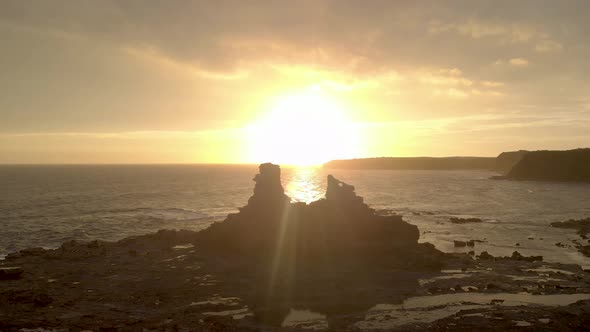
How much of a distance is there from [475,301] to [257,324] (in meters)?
17.3

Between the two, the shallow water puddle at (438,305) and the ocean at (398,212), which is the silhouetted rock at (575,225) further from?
the shallow water puddle at (438,305)

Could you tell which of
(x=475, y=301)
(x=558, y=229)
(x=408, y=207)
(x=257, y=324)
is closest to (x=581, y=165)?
(x=408, y=207)

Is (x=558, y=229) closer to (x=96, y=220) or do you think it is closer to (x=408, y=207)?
(x=408, y=207)

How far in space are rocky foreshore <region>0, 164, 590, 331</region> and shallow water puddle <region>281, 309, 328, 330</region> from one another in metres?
0.14

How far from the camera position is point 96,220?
88312mm

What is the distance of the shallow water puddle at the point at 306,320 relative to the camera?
30.4 meters

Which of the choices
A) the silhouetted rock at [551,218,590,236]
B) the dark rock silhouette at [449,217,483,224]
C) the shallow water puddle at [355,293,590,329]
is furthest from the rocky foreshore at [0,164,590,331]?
the dark rock silhouette at [449,217,483,224]

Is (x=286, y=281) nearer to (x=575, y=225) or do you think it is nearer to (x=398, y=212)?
(x=575, y=225)

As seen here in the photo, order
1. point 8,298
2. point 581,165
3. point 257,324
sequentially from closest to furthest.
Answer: point 257,324
point 8,298
point 581,165

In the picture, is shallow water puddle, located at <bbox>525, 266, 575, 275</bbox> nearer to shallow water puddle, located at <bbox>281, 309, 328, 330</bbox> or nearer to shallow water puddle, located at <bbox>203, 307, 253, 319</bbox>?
shallow water puddle, located at <bbox>281, 309, 328, 330</bbox>

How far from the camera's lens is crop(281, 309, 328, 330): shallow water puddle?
30.4 m

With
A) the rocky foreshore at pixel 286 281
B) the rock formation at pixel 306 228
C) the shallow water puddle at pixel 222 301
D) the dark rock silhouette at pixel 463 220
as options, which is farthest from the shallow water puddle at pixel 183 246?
the dark rock silhouette at pixel 463 220

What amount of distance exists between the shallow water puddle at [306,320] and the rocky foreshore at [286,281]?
0.47ft

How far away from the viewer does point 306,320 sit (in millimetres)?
31688
